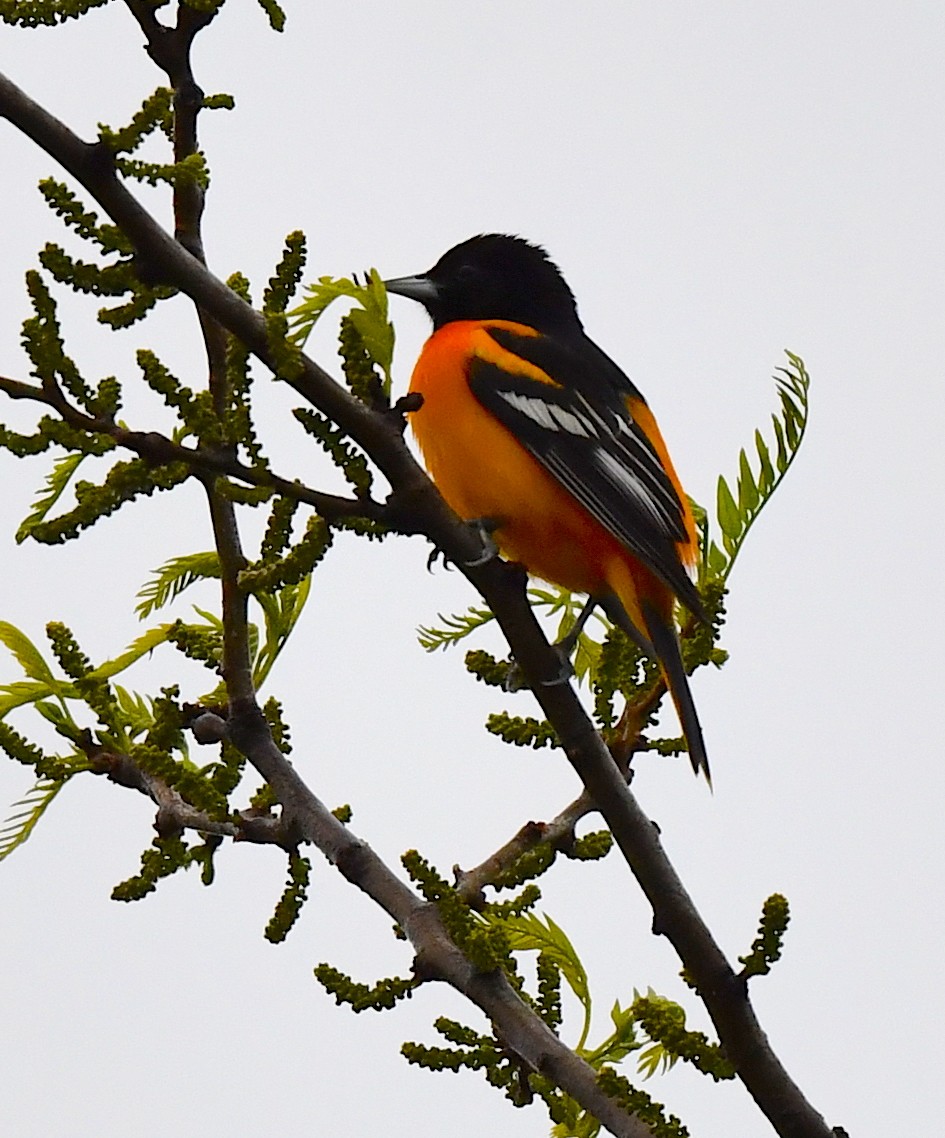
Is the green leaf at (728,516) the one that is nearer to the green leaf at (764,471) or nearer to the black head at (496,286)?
the green leaf at (764,471)

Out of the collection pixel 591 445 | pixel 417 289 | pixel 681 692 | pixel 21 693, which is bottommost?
pixel 21 693

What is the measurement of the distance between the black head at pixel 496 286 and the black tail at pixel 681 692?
1.58m

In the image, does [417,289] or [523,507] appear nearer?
[523,507]

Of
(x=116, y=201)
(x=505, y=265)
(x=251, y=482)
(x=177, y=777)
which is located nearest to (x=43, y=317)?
(x=116, y=201)

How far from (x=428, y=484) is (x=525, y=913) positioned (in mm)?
911

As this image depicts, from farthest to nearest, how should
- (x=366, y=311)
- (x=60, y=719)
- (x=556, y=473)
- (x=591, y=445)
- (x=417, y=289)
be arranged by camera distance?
1. (x=417, y=289)
2. (x=591, y=445)
3. (x=556, y=473)
4. (x=60, y=719)
5. (x=366, y=311)

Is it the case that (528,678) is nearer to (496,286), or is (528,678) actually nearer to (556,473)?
(556,473)

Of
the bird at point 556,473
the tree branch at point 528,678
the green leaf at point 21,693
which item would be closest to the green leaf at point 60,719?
the green leaf at point 21,693

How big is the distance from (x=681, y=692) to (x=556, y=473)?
71 centimetres

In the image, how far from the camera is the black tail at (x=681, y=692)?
2533mm

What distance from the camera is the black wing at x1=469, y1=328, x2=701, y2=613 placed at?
3055 mm

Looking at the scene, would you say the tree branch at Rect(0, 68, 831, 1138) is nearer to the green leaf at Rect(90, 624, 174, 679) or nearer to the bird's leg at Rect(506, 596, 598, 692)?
the bird's leg at Rect(506, 596, 598, 692)

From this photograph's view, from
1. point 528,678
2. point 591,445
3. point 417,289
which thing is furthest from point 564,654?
point 417,289

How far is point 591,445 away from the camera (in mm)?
3238
